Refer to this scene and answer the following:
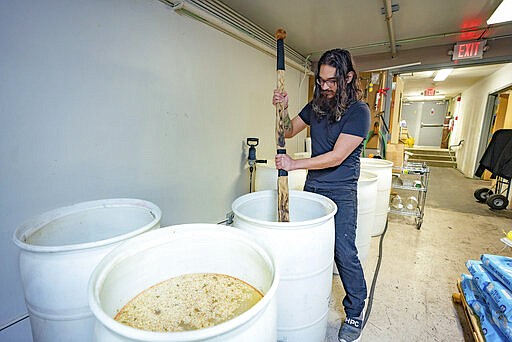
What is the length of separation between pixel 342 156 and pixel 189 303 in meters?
0.90

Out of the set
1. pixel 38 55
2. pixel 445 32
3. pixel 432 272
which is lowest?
pixel 432 272

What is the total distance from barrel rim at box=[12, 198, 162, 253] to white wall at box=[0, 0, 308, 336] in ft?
1.16

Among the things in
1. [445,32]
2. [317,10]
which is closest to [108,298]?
[317,10]

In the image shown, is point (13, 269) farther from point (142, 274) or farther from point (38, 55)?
point (38, 55)

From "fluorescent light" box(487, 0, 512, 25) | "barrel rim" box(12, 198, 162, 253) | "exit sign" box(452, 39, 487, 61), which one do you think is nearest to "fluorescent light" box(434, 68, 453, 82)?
"exit sign" box(452, 39, 487, 61)

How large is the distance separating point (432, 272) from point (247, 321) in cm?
211

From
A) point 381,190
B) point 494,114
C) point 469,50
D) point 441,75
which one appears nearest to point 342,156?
point 381,190

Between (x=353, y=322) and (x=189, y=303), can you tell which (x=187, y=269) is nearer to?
(x=189, y=303)

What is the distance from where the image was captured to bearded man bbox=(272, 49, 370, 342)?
1.17 meters

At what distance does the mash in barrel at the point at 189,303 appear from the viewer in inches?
26.2

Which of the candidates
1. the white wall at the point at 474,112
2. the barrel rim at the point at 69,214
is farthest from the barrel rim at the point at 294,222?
the white wall at the point at 474,112

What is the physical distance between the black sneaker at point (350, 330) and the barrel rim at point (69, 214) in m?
1.14

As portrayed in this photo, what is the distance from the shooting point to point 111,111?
1457 mm

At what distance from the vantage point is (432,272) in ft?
6.31
